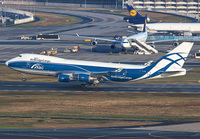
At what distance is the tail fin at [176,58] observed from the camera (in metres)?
62.7

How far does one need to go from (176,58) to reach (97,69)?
532 inches

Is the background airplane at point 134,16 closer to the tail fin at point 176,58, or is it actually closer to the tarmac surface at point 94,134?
the tail fin at point 176,58

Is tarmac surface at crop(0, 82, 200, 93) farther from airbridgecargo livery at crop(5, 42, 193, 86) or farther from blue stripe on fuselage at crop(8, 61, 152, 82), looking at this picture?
blue stripe on fuselage at crop(8, 61, 152, 82)

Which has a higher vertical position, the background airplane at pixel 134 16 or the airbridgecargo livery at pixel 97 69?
the background airplane at pixel 134 16

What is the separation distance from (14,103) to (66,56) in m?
61.1

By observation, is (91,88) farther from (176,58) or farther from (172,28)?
(172,28)

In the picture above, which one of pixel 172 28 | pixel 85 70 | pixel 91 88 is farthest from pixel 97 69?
pixel 172 28

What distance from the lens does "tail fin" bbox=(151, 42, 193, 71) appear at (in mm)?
62688

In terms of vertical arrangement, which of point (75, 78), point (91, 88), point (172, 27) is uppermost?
point (172, 27)

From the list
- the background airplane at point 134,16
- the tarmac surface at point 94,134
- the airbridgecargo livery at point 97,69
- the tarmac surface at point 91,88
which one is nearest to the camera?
the tarmac surface at point 94,134

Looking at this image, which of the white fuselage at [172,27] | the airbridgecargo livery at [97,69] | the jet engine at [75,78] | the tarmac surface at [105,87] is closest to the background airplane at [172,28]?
the white fuselage at [172,27]

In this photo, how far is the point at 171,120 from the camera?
147ft

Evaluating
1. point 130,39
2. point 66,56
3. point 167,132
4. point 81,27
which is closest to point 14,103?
point 167,132

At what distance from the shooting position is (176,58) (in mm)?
63531
